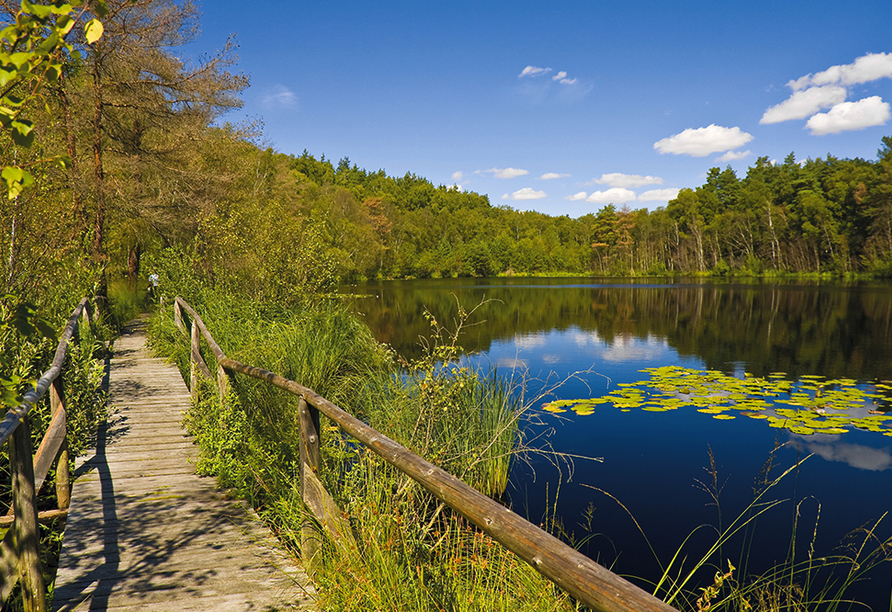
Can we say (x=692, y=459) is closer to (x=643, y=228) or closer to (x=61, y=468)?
(x=61, y=468)

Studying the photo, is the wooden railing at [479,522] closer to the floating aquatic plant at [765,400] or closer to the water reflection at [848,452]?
the floating aquatic plant at [765,400]

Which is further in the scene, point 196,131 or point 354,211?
point 354,211

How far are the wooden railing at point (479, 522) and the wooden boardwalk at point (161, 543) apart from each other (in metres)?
0.38

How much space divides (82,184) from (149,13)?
5.07 m

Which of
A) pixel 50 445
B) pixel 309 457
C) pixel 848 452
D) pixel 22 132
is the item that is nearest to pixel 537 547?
pixel 22 132

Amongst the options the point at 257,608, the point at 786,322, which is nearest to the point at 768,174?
the point at 786,322

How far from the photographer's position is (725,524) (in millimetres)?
6645

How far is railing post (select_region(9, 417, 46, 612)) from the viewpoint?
282 centimetres

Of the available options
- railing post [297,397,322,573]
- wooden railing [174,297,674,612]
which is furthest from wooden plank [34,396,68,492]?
railing post [297,397,322,573]

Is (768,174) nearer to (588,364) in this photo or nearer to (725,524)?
(588,364)

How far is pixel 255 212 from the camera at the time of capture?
50.6 ft

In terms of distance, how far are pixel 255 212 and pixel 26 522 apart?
44.3ft

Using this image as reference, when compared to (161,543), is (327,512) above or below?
above

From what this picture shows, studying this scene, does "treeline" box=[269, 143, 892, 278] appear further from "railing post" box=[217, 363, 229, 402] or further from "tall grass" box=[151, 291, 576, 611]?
"railing post" box=[217, 363, 229, 402]
